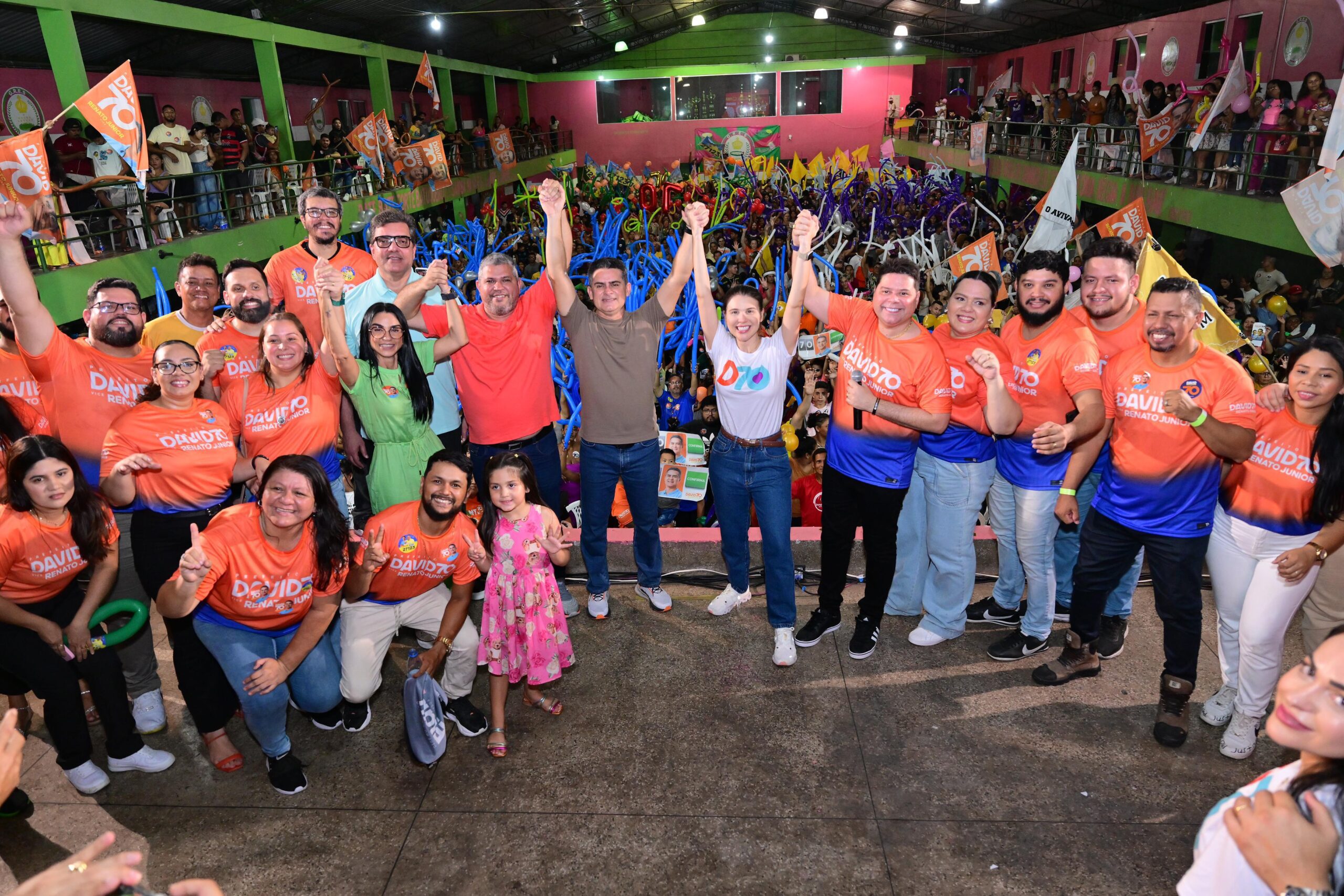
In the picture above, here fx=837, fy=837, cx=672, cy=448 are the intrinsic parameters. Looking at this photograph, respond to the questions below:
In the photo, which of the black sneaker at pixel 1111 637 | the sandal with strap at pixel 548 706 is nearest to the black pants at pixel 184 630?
the sandal with strap at pixel 548 706

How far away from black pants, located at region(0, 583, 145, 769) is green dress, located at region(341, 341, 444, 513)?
1151mm

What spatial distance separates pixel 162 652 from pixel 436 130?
1711 cm

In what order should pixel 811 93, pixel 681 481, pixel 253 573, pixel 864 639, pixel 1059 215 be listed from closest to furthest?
pixel 253 573
pixel 864 639
pixel 681 481
pixel 1059 215
pixel 811 93

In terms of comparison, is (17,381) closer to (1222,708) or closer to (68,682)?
(68,682)

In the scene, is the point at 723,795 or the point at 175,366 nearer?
the point at 723,795

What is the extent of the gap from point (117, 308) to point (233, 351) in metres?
0.46

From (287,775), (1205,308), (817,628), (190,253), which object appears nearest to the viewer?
(287,775)

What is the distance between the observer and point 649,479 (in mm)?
4043

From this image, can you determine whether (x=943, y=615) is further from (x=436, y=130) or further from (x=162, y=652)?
(x=436, y=130)

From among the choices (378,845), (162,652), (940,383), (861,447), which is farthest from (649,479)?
(162,652)

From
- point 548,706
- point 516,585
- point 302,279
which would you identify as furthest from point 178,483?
point 548,706

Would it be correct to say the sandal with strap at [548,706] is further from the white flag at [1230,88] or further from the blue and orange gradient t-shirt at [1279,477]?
the white flag at [1230,88]

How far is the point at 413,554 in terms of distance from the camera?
3.28 m

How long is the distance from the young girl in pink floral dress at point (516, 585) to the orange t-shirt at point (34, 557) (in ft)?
4.73
